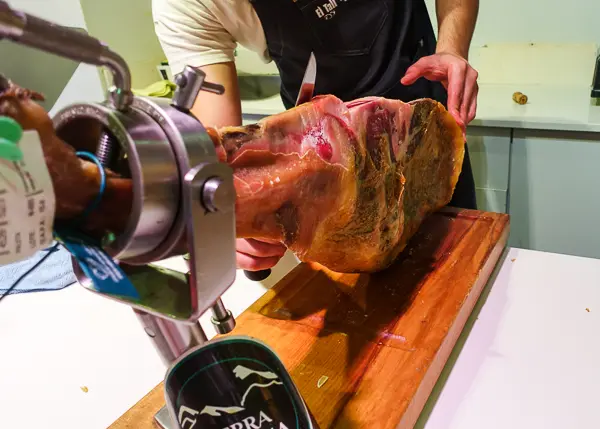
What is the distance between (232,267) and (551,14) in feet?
5.86

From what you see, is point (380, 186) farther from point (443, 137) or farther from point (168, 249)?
point (168, 249)

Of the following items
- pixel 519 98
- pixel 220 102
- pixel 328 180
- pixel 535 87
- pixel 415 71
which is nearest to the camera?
pixel 328 180

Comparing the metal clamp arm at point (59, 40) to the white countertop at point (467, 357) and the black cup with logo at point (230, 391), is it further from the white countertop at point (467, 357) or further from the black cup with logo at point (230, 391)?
A: the white countertop at point (467, 357)

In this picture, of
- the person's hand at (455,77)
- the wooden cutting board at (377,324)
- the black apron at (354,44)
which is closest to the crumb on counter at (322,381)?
the wooden cutting board at (377,324)

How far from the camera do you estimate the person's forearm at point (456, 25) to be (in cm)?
126

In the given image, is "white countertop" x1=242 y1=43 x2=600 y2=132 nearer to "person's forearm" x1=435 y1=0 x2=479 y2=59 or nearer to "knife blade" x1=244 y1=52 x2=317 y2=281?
"person's forearm" x1=435 y1=0 x2=479 y2=59

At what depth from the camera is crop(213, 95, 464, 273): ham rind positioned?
61 centimetres

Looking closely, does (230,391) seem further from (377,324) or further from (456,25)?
(456,25)

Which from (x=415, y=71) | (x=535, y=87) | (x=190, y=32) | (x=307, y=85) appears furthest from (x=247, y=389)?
(x=535, y=87)

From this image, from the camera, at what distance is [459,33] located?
128 centimetres

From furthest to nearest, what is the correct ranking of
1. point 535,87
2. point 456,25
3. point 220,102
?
point 535,87 → point 456,25 → point 220,102

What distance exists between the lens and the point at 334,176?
0.68 m

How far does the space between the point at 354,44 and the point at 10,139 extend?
107cm

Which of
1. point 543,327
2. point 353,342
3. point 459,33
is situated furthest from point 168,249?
point 459,33
